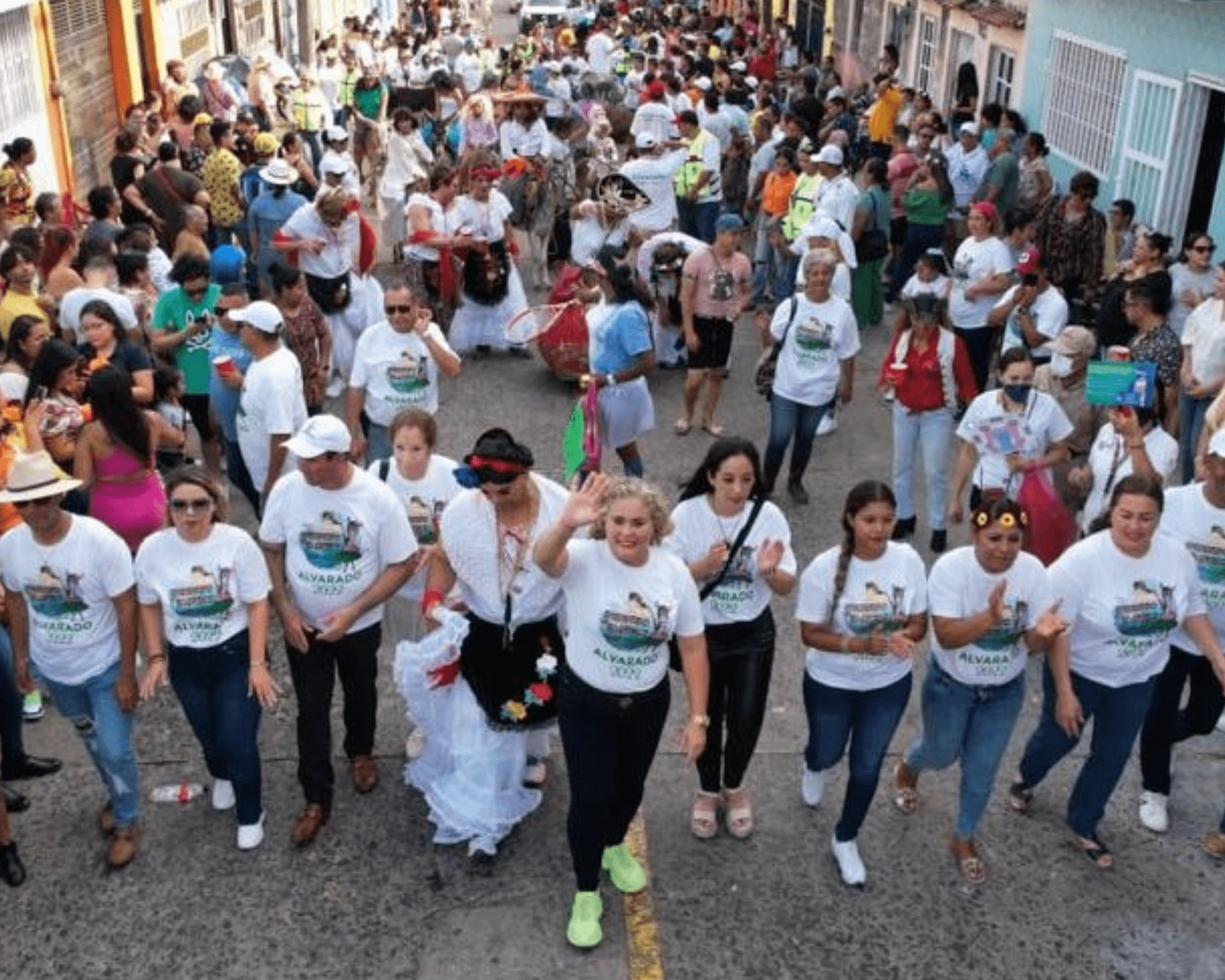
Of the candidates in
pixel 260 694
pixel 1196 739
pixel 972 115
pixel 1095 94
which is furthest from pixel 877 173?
pixel 260 694

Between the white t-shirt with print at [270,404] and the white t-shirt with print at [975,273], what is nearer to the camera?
the white t-shirt with print at [270,404]

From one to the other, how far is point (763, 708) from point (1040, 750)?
1201mm

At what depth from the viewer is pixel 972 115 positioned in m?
15.8

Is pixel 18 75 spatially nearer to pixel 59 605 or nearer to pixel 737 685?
pixel 59 605

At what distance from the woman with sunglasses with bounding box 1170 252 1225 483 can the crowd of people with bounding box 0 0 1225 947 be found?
28 millimetres

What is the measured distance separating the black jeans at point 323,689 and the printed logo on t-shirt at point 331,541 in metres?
0.34

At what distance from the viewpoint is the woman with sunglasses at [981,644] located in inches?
181

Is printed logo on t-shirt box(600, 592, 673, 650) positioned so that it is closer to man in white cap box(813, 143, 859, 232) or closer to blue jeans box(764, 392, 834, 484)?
blue jeans box(764, 392, 834, 484)

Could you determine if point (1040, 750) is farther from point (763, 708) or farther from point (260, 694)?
point (260, 694)

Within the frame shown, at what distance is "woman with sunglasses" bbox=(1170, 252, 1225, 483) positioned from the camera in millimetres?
7566

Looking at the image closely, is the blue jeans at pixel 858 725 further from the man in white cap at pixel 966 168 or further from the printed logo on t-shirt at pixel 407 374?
the man in white cap at pixel 966 168

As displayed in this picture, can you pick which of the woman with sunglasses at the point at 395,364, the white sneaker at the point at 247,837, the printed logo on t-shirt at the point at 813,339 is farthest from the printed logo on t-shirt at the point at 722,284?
the white sneaker at the point at 247,837

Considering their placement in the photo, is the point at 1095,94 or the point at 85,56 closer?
the point at 1095,94

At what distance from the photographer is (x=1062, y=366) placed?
276 inches
